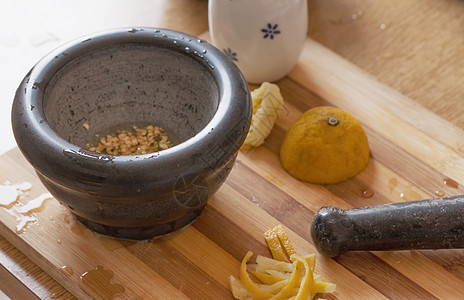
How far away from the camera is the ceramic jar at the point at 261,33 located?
5.41 feet

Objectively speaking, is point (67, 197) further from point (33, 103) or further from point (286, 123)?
point (286, 123)

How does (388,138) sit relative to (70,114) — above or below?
below

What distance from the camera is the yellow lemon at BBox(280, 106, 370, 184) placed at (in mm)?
1515

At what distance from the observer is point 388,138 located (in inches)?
64.5

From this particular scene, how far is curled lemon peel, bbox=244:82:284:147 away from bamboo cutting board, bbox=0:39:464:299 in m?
0.03

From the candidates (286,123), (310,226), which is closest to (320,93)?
(286,123)

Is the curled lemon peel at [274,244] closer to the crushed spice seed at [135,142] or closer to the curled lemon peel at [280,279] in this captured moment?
the curled lemon peel at [280,279]

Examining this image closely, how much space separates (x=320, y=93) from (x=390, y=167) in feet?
0.91

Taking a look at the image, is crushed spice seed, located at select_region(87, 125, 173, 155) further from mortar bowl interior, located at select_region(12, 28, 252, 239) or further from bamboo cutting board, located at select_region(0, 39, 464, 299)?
bamboo cutting board, located at select_region(0, 39, 464, 299)

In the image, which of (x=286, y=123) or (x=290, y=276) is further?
(x=286, y=123)

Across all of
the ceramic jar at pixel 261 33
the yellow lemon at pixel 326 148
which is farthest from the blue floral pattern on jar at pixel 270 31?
the yellow lemon at pixel 326 148

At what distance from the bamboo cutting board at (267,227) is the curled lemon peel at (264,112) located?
0.03 metres

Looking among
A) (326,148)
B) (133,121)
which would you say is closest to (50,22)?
(133,121)

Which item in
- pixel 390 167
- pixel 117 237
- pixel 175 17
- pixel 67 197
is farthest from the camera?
pixel 175 17
